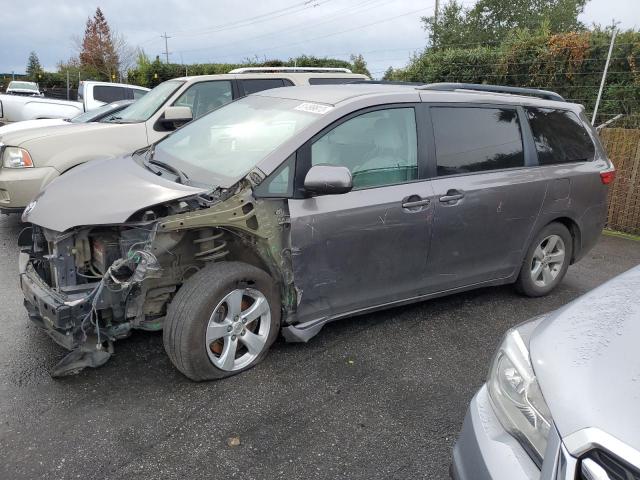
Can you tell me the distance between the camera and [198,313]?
3078 mm

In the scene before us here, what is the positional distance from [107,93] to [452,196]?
1051 cm

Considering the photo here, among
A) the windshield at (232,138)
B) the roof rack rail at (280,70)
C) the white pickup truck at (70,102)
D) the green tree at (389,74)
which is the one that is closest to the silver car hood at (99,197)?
the windshield at (232,138)

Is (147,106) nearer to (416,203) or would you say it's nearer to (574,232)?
(416,203)

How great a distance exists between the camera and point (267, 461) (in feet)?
8.59

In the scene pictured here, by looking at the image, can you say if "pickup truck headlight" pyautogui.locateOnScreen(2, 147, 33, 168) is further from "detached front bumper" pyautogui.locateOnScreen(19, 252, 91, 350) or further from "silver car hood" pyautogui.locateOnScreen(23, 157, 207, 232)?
"detached front bumper" pyautogui.locateOnScreen(19, 252, 91, 350)

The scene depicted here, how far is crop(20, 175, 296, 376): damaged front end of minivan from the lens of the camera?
3020mm

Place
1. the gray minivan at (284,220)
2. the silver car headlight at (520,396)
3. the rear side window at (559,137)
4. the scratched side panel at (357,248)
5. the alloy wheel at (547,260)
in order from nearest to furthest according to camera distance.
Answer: the silver car headlight at (520,396), the gray minivan at (284,220), the scratched side panel at (357,248), the rear side window at (559,137), the alloy wheel at (547,260)

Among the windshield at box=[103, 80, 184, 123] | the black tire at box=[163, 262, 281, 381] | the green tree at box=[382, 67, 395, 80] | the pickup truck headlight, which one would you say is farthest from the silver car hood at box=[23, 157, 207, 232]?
the green tree at box=[382, 67, 395, 80]

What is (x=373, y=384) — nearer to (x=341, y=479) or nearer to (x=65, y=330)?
(x=341, y=479)

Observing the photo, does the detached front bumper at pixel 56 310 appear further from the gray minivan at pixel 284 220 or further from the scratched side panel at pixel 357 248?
the scratched side panel at pixel 357 248

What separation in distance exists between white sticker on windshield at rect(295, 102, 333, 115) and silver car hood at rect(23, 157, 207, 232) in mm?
955

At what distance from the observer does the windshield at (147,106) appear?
21.9 feet

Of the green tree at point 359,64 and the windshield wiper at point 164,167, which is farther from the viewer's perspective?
the green tree at point 359,64

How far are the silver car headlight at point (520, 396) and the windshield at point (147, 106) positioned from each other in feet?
18.5
